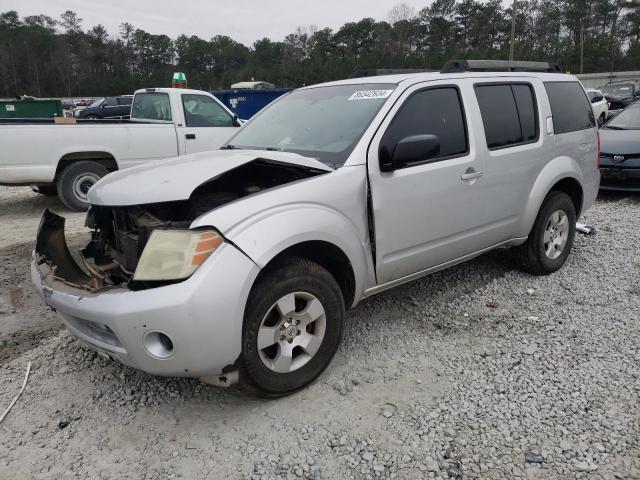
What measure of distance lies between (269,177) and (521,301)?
→ 2374mm

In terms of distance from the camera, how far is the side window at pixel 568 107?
→ 4.43m

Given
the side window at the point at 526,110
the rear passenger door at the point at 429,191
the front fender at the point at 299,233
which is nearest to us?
the front fender at the point at 299,233

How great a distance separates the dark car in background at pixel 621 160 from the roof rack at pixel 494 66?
3493 mm

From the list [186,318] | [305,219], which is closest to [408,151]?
[305,219]

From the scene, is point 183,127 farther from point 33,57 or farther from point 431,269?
point 33,57

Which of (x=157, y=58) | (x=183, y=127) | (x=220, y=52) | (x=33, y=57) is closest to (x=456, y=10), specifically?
(x=220, y=52)

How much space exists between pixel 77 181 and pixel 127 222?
5.00 meters

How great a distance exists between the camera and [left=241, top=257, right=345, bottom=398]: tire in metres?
2.57

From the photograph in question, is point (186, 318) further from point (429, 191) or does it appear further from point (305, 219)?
point (429, 191)

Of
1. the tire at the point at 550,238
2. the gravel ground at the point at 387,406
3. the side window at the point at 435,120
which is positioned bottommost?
the gravel ground at the point at 387,406

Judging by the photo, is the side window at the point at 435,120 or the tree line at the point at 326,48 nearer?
the side window at the point at 435,120

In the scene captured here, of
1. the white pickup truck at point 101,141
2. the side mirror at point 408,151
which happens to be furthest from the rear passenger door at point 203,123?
the side mirror at point 408,151

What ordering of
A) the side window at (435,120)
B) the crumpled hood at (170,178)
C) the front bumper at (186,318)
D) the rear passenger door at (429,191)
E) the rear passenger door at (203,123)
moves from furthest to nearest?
the rear passenger door at (203,123), the side window at (435,120), the rear passenger door at (429,191), the crumpled hood at (170,178), the front bumper at (186,318)

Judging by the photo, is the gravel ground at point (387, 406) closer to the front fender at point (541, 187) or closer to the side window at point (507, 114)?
the front fender at point (541, 187)
